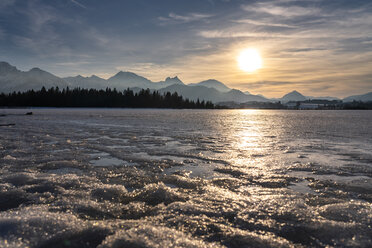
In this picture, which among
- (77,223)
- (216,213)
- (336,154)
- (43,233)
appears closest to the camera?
(43,233)

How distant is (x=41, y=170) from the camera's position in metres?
8.61

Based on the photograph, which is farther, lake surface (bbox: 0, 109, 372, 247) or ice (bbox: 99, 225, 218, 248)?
lake surface (bbox: 0, 109, 372, 247)

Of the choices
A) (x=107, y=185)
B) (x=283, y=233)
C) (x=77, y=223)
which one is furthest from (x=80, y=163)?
(x=283, y=233)

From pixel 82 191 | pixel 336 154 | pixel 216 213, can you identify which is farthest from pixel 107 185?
pixel 336 154

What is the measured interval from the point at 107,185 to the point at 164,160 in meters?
4.07

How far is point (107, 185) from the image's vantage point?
22.6 ft

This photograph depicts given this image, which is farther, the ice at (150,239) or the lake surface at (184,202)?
the lake surface at (184,202)

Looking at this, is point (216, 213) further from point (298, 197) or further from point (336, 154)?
point (336, 154)

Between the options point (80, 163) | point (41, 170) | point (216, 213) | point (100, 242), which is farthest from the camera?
point (80, 163)

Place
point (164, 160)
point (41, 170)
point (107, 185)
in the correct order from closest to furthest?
1. point (107, 185)
2. point (41, 170)
3. point (164, 160)

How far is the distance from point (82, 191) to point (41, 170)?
3322mm

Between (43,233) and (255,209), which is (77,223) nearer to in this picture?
(43,233)

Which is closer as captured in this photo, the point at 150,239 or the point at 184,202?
the point at 150,239

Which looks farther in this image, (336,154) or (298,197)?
(336,154)
